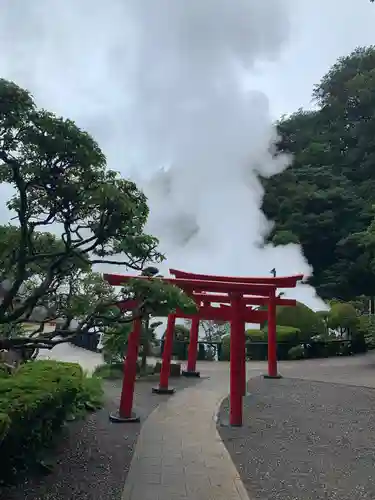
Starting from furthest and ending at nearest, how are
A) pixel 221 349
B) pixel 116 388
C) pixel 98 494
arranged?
1. pixel 221 349
2. pixel 116 388
3. pixel 98 494

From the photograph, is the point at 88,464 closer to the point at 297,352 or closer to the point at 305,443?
the point at 305,443

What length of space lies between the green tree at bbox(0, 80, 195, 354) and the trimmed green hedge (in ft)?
1.45

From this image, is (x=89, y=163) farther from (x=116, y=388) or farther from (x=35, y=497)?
(x=116, y=388)

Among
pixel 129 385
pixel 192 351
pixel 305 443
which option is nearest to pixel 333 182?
pixel 192 351

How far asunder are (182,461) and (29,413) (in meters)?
2.37

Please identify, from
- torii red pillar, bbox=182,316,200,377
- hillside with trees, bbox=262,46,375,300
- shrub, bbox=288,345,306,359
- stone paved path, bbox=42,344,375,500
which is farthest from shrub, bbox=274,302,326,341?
stone paved path, bbox=42,344,375,500

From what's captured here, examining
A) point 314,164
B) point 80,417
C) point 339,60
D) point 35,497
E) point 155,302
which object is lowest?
point 35,497

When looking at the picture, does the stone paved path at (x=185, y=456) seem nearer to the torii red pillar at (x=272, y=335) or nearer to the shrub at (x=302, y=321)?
the torii red pillar at (x=272, y=335)

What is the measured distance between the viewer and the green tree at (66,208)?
3.89 meters

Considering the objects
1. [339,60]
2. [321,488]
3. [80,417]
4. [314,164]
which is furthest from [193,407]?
[339,60]

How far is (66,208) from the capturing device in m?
4.46

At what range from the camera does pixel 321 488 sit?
4.90 meters

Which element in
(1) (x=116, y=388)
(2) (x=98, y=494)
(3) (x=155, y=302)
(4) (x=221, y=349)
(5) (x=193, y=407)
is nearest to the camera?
(2) (x=98, y=494)

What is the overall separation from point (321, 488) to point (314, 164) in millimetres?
26178
